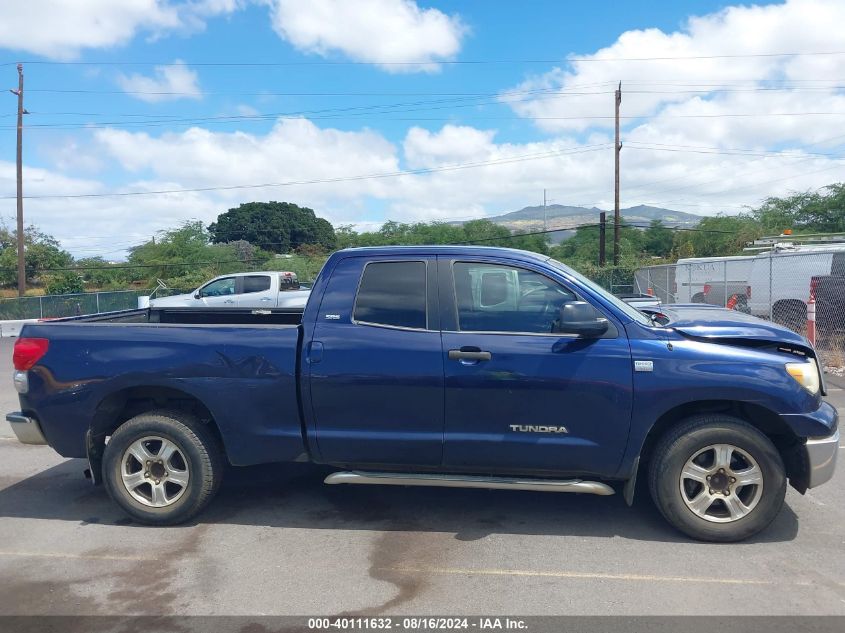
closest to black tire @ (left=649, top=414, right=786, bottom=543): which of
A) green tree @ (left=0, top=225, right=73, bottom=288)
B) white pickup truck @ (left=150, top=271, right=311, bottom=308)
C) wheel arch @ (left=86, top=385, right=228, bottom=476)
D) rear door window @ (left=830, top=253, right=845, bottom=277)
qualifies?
wheel arch @ (left=86, top=385, right=228, bottom=476)

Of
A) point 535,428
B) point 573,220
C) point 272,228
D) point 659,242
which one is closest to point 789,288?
point 535,428

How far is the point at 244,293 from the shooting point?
788 inches

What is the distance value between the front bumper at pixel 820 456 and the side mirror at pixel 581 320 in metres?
1.45

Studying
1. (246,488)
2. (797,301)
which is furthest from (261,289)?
(246,488)

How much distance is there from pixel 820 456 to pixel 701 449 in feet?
2.34

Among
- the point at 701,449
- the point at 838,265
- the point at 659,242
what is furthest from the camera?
the point at 659,242

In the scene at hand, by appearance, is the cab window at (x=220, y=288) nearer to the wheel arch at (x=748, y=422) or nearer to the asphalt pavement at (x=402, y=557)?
the asphalt pavement at (x=402, y=557)

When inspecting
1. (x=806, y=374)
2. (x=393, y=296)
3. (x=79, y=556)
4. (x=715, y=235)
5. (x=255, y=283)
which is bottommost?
(x=79, y=556)

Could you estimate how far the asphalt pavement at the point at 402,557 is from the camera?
3725mm

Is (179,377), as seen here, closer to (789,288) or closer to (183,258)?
(789,288)

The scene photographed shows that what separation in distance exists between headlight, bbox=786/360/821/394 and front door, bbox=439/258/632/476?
0.98 meters

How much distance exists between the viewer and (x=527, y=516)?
494 centimetres

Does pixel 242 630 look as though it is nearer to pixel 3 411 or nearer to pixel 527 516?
pixel 527 516

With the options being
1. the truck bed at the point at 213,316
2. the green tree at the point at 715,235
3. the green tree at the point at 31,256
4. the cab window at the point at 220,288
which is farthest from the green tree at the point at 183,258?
the truck bed at the point at 213,316
